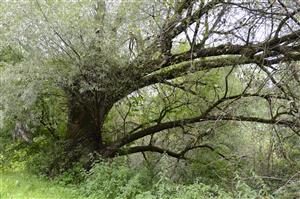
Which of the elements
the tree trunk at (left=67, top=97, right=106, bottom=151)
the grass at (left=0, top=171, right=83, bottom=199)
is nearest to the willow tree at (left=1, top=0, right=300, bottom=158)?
the tree trunk at (left=67, top=97, right=106, bottom=151)

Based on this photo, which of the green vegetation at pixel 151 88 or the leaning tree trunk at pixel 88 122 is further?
the leaning tree trunk at pixel 88 122

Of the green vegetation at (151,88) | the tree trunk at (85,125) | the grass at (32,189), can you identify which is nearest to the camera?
the grass at (32,189)

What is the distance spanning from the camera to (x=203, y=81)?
11.9m

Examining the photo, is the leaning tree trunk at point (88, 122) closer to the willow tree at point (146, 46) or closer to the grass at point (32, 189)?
the willow tree at point (146, 46)

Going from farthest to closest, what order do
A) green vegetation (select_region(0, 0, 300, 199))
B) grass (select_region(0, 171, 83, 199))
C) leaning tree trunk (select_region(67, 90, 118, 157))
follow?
leaning tree trunk (select_region(67, 90, 118, 157)), green vegetation (select_region(0, 0, 300, 199)), grass (select_region(0, 171, 83, 199))

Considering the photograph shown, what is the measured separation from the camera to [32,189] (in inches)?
344

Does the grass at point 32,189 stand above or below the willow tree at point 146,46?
below

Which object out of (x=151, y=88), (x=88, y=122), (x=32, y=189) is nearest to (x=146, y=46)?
(x=151, y=88)

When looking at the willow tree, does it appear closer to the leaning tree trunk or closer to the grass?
the leaning tree trunk

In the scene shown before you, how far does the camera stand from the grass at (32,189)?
7.65 m

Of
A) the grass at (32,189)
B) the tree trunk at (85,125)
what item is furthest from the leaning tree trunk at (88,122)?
the grass at (32,189)

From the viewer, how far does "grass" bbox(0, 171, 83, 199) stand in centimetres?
765

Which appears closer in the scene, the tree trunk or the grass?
the grass

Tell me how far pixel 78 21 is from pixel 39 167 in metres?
4.55
